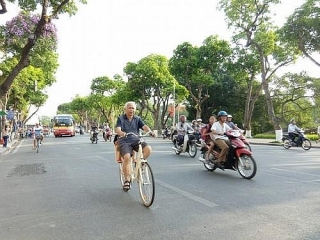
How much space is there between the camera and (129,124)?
6730 millimetres

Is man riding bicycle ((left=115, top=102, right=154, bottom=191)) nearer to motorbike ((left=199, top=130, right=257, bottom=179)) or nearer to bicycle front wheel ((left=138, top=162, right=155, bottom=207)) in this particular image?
bicycle front wheel ((left=138, top=162, right=155, bottom=207))

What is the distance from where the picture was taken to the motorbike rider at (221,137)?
901 cm

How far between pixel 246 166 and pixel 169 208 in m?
3.61

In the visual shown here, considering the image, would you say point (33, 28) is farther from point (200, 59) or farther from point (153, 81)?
point (153, 81)

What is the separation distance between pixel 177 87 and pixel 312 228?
40267mm

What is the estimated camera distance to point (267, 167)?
34.5 feet

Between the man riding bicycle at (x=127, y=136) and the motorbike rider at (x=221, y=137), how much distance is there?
275 centimetres

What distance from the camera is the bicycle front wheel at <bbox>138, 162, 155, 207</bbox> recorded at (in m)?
5.71

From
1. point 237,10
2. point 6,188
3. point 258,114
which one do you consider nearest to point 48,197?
point 6,188

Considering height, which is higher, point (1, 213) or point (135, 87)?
point (135, 87)

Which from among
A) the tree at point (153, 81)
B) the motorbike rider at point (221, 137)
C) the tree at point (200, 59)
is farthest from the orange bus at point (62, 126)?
the motorbike rider at point (221, 137)

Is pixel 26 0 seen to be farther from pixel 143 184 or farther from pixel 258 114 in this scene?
pixel 258 114

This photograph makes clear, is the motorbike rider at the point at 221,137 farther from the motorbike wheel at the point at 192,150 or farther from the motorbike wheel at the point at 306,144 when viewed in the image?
the motorbike wheel at the point at 306,144

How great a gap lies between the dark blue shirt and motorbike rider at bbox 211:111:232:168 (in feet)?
9.62
